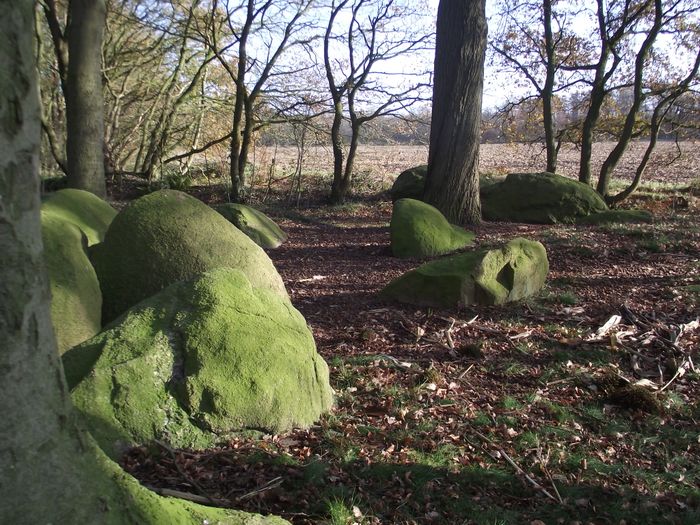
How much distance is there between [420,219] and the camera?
30.7ft

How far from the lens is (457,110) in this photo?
11.2 m

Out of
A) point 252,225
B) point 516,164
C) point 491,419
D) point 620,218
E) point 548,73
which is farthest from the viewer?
point 516,164

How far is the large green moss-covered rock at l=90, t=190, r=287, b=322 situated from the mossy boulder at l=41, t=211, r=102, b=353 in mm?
364

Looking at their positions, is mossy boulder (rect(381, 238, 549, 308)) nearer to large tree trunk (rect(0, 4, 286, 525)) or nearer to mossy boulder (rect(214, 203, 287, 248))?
mossy boulder (rect(214, 203, 287, 248))

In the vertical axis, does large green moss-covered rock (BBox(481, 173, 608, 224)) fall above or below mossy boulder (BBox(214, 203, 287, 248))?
above

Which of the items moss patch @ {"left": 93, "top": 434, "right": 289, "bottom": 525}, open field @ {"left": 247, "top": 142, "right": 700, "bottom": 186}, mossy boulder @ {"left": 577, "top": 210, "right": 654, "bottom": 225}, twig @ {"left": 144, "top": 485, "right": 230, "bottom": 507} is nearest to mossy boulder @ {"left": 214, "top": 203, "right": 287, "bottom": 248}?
open field @ {"left": 247, "top": 142, "right": 700, "bottom": 186}

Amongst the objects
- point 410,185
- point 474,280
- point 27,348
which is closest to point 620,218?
point 410,185

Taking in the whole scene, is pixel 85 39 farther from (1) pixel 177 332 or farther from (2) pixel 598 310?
(2) pixel 598 310

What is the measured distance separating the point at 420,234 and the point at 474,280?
114 inches

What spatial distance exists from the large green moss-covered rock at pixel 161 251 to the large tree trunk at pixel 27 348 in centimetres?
339

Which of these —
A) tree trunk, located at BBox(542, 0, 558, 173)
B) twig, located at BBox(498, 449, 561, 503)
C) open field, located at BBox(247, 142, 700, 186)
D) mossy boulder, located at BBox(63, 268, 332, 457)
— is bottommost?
twig, located at BBox(498, 449, 561, 503)

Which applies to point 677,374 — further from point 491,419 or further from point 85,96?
point 85,96

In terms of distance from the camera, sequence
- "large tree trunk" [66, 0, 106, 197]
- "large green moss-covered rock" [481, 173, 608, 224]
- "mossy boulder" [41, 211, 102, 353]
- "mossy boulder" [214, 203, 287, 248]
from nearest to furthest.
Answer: "mossy boulder" [41, 211, 102, 353] → "mossy boulder" [214, 203, 287, 248] → "large tree trunk" [66, 0, 106, 197] → "large green moss-covered rock" [481, 173, 608, 224]

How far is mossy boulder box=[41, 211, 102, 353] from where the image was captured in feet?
14.1
